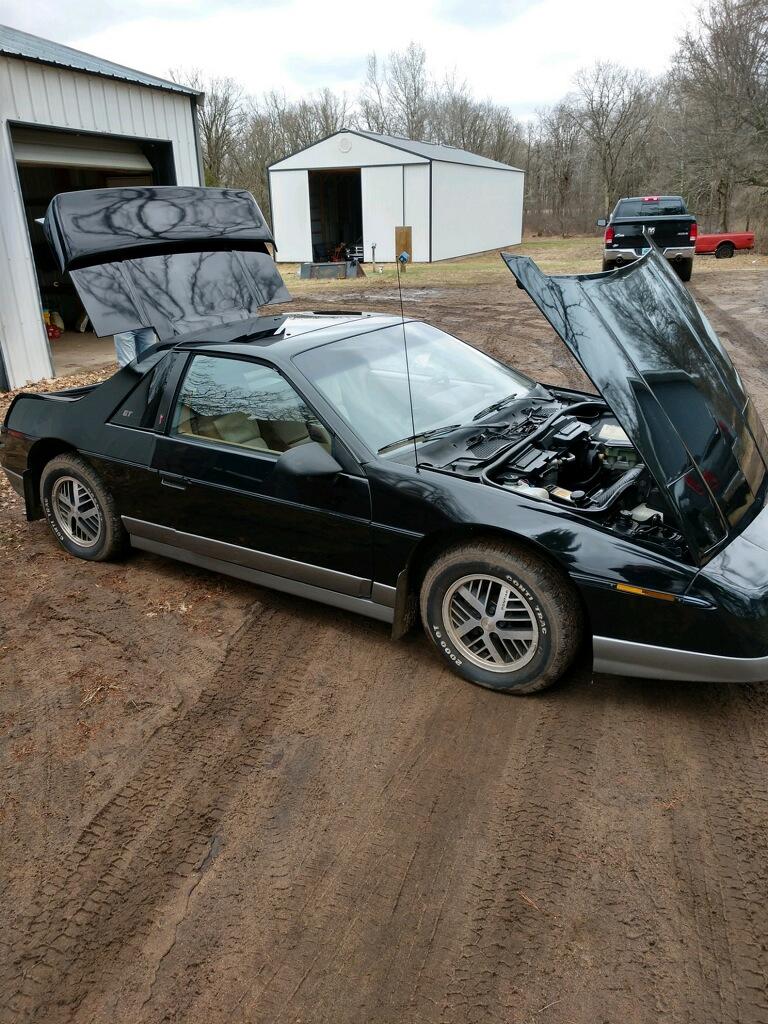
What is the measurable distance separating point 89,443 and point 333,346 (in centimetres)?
169

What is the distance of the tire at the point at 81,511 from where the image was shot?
15.6 feet

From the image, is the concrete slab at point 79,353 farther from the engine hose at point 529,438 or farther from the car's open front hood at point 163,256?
the engine hose at point 529,438

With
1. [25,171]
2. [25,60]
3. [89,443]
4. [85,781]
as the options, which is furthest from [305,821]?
[25,171]

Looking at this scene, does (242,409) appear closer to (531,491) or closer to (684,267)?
(531,491)

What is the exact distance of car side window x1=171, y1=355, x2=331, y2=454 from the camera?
387 centimetres

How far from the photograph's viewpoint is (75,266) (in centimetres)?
507

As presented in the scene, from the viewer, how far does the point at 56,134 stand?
10.8 m

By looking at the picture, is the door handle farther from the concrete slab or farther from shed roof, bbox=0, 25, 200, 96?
shed roof, bbox=0, 25, 200, 96

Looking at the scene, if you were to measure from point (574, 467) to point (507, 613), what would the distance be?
92cm

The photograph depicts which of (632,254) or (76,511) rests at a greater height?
(632,254)

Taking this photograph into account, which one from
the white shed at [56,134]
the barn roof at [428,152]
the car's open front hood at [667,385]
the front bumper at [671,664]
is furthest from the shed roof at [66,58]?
the barn roof at [428,152]

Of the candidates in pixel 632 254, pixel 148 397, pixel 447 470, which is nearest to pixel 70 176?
pixel 632 254

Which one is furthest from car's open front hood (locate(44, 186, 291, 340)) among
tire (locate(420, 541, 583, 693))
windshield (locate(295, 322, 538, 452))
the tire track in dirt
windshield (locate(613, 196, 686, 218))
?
windshield (locate(613, 196, 686, 218))

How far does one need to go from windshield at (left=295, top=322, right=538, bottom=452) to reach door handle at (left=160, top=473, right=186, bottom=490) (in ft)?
3.13
